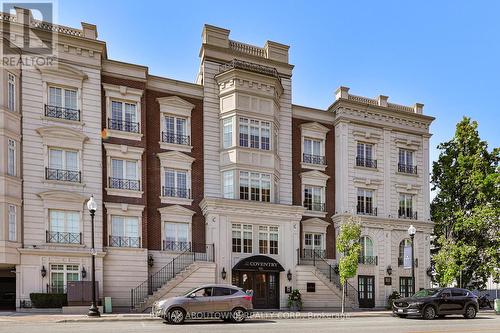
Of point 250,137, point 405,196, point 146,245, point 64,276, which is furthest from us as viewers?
point 405,196

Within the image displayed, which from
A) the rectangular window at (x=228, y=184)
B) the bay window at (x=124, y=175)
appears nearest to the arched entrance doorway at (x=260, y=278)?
the rectangular window at (x=228, y=184)

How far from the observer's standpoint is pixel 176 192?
28766mm

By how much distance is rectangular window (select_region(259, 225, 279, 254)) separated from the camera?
2923 centimetres

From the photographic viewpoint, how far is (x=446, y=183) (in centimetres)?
3631

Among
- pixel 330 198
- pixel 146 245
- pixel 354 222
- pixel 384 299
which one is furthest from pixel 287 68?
pixel 384 299

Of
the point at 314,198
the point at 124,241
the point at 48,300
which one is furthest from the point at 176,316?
the point at 314,198

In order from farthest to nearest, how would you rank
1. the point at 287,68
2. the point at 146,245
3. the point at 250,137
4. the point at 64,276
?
the point at 287,68, the point at 250,137, the point at 146,245, the point at 64,276

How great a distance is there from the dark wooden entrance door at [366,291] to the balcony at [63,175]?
1940 centimetres

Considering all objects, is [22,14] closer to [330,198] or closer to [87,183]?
[87,183]

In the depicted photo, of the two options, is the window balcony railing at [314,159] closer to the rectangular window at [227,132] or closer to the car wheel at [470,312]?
the rectangular window at [227,132]

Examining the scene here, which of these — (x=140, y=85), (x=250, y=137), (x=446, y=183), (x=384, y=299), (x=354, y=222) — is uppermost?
(x=140, y=85)

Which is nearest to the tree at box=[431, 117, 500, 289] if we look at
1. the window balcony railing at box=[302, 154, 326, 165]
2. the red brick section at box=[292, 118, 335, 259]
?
the red brick section at box=[292, 118, 335, 259]

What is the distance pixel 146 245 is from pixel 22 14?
14150 millimetres

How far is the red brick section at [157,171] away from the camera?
1101 inches
